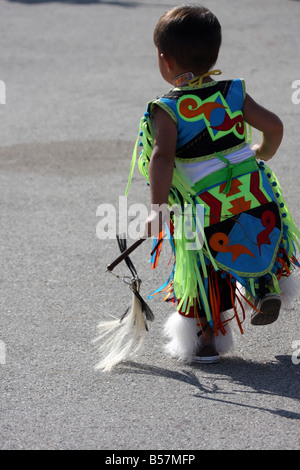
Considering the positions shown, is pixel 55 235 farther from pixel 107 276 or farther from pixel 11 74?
pixel 11 74

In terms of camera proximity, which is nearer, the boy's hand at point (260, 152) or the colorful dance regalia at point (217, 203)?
the colorful dance regalia at point (217, 203)

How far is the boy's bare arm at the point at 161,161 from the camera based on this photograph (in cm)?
290

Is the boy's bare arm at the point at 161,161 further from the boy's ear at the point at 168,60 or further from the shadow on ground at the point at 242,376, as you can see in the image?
the shadow on ground at the point at 242,376

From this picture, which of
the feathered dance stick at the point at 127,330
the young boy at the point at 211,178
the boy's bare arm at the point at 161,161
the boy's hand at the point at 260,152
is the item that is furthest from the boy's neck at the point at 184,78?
the feathered dance stick at the point at 127,330

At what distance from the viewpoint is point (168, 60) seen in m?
2.99

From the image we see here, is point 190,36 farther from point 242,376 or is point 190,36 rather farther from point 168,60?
point 242,376

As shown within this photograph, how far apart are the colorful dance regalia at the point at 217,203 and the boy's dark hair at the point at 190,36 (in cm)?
10

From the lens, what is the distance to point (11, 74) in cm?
873

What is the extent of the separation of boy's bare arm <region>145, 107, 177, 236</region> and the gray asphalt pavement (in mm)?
679

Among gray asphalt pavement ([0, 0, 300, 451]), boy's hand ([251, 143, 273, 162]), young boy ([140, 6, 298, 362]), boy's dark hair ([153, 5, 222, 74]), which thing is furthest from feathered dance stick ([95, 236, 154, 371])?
boy's dark hair ([153, 5, 222, 74])

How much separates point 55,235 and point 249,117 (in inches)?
77.5

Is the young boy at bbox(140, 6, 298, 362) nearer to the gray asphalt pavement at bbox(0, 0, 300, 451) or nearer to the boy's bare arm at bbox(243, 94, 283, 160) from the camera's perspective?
the boy's bare arm at bbox(243, 94, 283, 160)

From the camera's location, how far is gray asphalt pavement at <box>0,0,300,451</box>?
271 centimetres

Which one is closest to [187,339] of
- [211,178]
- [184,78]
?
[211,178]
